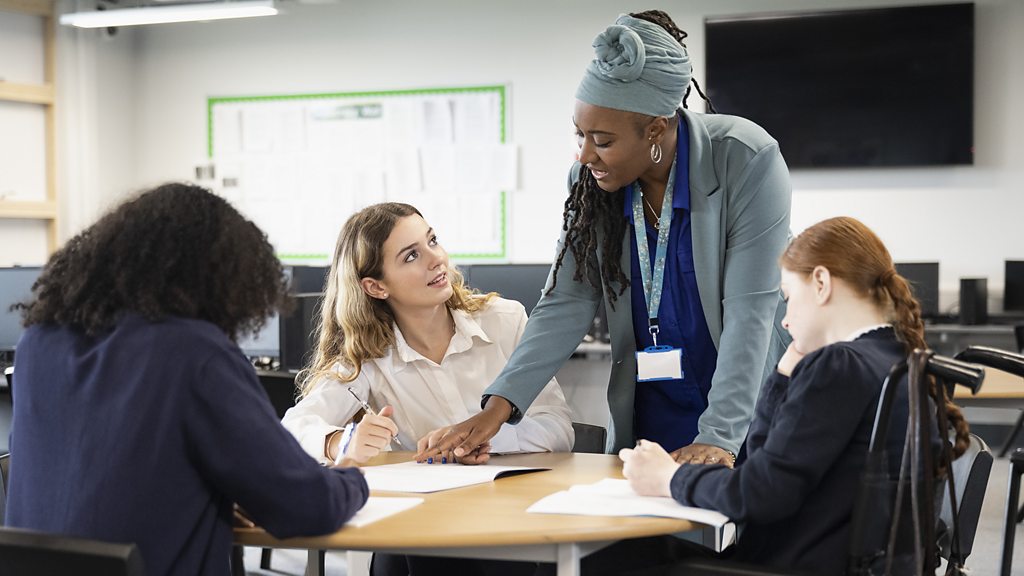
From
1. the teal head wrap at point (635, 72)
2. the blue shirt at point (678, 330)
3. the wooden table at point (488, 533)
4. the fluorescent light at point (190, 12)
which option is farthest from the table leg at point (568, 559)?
the fluorescent light at point (190, 12)

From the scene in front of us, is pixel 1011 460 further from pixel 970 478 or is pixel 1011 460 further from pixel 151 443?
pixel 151 443

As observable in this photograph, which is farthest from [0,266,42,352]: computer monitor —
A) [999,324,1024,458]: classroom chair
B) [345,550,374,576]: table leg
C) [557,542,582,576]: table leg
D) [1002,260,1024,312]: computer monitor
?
[1002,260,1024,312]: computer monitor

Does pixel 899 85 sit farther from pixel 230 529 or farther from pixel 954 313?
pixel 230 529

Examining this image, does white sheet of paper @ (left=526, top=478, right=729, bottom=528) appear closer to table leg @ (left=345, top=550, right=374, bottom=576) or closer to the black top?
the black top

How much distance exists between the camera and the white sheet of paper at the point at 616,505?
1.55 meters

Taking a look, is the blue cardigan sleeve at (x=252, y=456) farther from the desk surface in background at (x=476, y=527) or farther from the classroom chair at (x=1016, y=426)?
the classroom chair at (x=1016, y=426)

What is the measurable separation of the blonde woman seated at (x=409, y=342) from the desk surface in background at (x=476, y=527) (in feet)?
1.82

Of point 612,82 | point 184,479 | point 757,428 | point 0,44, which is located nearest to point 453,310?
point 612,82

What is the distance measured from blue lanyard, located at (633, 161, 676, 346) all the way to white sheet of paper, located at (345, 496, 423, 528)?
669mm

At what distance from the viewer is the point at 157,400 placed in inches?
51.9

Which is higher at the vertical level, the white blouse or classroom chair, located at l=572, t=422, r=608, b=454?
the white blouse

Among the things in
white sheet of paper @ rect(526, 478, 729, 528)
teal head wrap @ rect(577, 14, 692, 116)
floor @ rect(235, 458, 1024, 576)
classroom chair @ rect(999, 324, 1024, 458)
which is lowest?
floor @ rect(235, 458, 1024, 576)

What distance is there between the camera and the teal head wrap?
1.92 m

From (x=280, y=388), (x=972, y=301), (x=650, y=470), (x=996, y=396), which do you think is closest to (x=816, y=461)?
(x=650, y=470)
